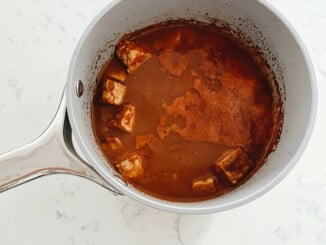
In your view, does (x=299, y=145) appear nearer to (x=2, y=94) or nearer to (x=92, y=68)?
(x=92, y=68)

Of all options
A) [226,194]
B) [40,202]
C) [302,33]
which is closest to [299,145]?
[226,194]

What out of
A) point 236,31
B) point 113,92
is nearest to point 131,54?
point 113,92

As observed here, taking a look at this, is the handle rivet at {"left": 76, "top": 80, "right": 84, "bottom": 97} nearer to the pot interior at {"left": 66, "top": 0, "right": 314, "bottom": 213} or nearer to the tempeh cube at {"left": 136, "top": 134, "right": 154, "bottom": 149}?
the pot interior at {"left": 66, "top": 0, "right": 314, "bottom": 213}

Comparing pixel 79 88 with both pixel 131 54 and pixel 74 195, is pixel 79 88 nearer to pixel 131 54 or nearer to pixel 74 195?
pixel 131 54

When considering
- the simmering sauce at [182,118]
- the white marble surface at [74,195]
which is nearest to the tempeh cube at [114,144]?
the simmering sauce at [182,118]

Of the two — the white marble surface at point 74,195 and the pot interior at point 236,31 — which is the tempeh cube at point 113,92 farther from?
the white marble surface at point 74,195

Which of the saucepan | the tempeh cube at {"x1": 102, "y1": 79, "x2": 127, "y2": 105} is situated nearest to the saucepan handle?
the saucepan
